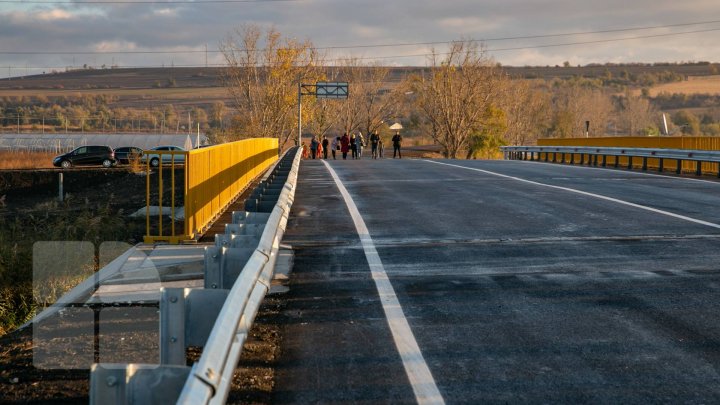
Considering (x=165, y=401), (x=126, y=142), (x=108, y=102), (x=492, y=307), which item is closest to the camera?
(x=165, y=401)

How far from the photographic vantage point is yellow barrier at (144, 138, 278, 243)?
1177cm

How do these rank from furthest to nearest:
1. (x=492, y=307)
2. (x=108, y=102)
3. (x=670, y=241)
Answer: (x=108, y=102), (x=670, y=241), (x=492, y=307)

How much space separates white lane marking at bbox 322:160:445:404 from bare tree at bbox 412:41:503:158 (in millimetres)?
80065

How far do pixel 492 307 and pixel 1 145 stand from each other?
73.2 meters

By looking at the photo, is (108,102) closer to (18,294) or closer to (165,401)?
(18,294)

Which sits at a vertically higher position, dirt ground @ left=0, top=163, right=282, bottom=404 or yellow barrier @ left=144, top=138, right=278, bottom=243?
yellow barrier @ left=144, top=138, right=278, bottom=243

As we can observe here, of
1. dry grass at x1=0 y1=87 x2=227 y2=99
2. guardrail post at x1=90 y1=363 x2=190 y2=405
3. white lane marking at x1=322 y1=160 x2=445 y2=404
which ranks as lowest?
white lane marking at x1=322 y1=160 x2=445 y2=404

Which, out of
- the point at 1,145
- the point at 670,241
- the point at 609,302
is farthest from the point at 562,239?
the point at 1,145

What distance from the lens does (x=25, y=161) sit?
59281mm

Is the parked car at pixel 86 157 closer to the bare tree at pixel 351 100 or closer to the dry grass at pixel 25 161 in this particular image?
the dry grass at pixel 25 161

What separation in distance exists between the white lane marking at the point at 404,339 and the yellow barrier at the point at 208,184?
8.38ft

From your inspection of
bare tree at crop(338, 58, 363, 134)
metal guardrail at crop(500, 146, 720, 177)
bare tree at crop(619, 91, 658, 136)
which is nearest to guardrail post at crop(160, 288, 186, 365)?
metal guardrail at crop(500, 146, 720, 177)

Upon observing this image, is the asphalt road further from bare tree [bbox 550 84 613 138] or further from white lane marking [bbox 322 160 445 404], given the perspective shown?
bare tree [bbox 550 84 613 138]

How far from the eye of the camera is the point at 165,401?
3.60 metres
